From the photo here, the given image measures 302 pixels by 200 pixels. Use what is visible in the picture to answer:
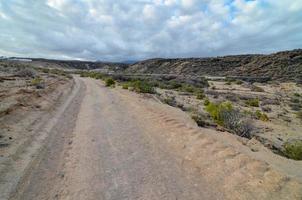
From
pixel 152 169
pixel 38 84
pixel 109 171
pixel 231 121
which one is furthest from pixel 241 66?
pixel 109 171

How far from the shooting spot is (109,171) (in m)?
6.52

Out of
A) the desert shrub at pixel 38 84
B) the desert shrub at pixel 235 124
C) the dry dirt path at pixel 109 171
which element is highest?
the dry dirt path at pixel 109 171

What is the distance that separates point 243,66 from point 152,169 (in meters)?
91.2

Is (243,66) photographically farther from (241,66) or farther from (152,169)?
(152,169)

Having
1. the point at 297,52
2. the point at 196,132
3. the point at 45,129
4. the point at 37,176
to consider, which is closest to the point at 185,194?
the point at 37,176

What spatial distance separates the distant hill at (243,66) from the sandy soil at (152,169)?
64013 mm

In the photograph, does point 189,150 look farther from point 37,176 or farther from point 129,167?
A: point 37,176

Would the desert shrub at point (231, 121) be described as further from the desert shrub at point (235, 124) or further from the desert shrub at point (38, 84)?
the desert shrub at point (38, 84)

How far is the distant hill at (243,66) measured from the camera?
246 feet

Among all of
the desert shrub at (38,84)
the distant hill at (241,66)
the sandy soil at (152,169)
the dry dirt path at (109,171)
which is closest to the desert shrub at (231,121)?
the sandy soil at (152,169)

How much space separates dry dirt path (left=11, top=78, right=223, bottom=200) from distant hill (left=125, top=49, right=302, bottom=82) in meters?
64.6

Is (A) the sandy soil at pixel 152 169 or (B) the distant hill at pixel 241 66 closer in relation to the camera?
(A) the sandy soil at pixel 152 169

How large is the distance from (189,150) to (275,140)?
6.03 metres

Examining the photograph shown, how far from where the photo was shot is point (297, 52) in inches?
3329
